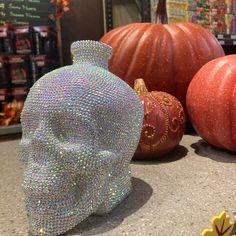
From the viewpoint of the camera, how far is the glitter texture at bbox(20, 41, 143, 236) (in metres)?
0.46

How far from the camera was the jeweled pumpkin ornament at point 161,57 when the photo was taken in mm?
1039

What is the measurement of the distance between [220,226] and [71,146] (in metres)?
0.22

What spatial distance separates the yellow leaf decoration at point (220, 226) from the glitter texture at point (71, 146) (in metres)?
0.16

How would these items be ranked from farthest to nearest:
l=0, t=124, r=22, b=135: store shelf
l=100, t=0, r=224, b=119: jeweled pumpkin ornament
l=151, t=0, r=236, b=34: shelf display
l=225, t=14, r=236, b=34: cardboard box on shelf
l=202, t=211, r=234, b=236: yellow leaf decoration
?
l=225, t=14, r=236, b=34: cardboard box on shelf < l=151, t=0, r=236, b=34: shelf display < l=0, t=124, r=22, b=135: store shelf < l=100, t=0, r=224, b=119: jeweled pumpkin ornament < l=202, t=211, r=234, b=236: yellow leaf decoration

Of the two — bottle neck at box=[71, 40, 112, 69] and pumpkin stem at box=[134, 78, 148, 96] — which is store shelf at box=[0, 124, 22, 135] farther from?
bottle neck at box=[71, 40, 112, 69]

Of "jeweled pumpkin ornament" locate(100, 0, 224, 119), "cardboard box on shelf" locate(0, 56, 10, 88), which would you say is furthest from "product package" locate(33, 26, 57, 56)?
"jeweled pumpkin ornament" locate(100, 0, 224, 119)

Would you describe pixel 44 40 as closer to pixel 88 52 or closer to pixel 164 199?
pixel 88 52

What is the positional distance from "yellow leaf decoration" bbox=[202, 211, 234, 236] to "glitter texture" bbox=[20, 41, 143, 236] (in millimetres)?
160

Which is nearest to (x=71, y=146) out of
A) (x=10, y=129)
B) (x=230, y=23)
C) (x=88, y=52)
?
(x=88, y=52)

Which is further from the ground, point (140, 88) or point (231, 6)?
point (231, 6)

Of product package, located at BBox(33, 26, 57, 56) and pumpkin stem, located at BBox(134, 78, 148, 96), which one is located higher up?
product package, located at BBox(33, 26, 57, 56)

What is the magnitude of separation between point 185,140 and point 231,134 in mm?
224

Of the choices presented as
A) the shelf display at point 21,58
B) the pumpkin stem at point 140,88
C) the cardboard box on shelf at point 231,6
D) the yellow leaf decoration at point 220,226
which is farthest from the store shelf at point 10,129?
the cardboard box on shelf at point 231,6

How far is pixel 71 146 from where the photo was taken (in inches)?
18.4
